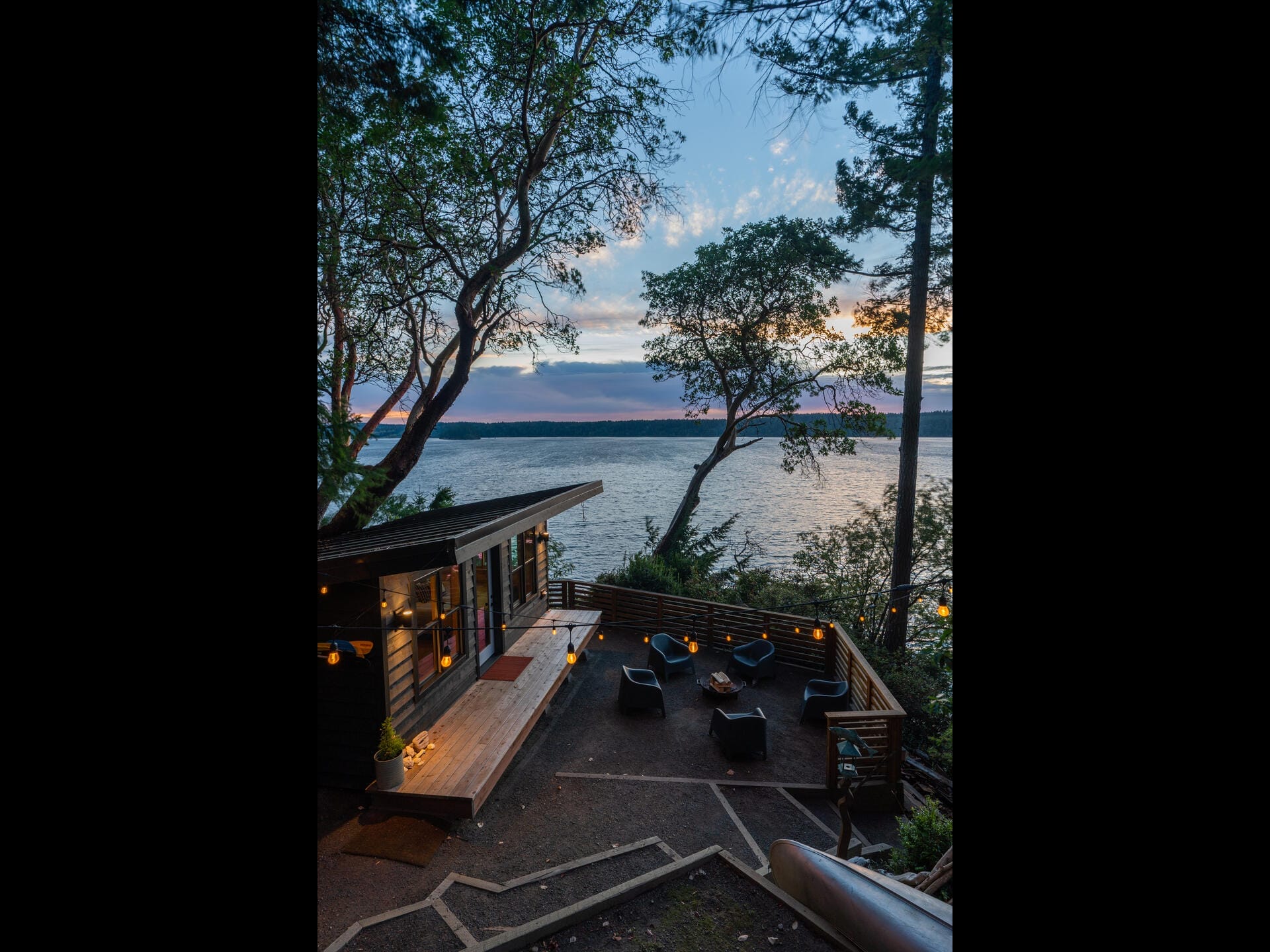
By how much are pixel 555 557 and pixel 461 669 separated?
9.69 meters

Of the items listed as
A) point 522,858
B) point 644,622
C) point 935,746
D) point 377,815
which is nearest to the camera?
point 522,858

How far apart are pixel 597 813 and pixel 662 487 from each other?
46.0 m

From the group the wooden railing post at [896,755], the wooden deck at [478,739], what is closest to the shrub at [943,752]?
the wooden railing post at [896,755]

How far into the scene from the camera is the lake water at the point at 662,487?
3012cm

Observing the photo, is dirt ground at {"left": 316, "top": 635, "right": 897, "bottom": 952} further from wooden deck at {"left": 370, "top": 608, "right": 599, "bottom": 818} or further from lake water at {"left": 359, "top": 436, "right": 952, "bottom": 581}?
lake water at {"left": 359, "top": 436, "right": 952, "bottom": 581}

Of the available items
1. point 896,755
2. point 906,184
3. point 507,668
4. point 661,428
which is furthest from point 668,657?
point 661,428

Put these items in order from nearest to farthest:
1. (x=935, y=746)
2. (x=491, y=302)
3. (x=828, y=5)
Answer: (x=828, y=5)
(x=935, y=746)
(x=491, y=302)

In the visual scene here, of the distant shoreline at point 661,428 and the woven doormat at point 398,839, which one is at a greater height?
the distant shoreline at point 661,428

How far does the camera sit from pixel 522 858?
509 cm

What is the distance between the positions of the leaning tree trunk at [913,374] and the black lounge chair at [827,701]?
1958 millimetres

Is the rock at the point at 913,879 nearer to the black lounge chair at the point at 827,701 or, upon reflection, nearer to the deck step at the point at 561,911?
the deck step at the point at 561,911

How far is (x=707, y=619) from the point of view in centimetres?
1128
